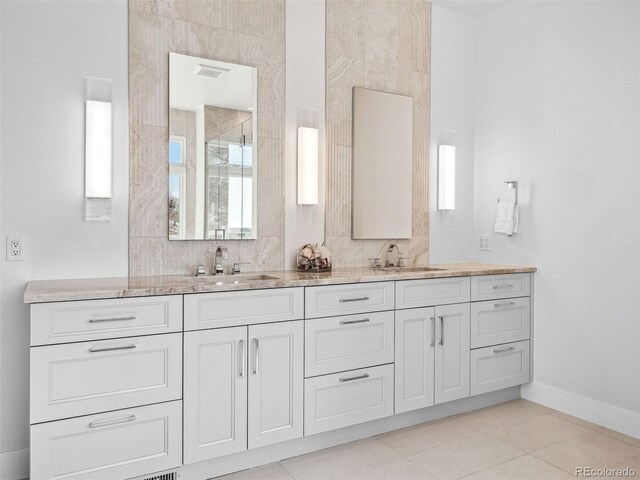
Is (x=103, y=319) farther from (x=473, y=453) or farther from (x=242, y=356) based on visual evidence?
(x=473, y=453)

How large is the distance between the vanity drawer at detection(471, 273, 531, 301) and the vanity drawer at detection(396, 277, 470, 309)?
0.30 ft

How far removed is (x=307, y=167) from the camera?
9.93 feet

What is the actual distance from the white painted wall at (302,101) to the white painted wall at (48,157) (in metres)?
0.97

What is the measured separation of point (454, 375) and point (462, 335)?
10.0 inches

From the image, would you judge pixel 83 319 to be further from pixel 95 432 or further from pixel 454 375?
pixel 454 375

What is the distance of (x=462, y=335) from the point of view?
9.98 feet

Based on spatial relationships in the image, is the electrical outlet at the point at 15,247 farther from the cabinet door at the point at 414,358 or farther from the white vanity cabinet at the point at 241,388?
the cabinet door at the point at 414,358

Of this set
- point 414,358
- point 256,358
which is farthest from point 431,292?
point 256,358

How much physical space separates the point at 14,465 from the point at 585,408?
3.25 metres

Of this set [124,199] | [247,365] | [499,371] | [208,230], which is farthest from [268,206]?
[499,371]

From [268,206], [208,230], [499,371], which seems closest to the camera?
[208,230]

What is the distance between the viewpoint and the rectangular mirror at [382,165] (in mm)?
3293

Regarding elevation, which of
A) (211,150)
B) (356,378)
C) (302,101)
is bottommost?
(356,378)

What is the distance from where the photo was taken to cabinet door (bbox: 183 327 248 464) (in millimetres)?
2168
